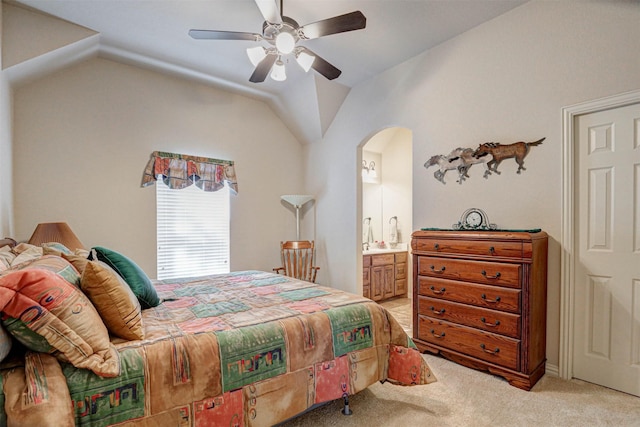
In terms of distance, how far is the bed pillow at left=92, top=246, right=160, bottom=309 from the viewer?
6.22 feet

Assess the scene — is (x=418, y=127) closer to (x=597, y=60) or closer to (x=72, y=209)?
(x=597, y=60)

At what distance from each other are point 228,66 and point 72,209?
2.33 metres

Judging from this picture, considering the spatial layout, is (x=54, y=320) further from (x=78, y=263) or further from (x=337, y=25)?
(x=337, y=25)

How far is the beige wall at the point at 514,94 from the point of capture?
2236 mm

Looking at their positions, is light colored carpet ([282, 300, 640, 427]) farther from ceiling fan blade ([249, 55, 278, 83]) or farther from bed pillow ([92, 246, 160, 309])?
ceiling fan blade ([249, 55, 278, 83])

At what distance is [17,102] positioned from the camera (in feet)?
9.61

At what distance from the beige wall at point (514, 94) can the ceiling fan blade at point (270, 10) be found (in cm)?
181

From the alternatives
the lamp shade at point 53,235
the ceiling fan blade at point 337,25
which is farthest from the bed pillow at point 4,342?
the ceiling fan blade at point 337,25

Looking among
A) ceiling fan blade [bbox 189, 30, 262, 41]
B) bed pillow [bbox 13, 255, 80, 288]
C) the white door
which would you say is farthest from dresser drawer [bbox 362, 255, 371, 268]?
bed pillow [bbox 13, 255, 80, 288]

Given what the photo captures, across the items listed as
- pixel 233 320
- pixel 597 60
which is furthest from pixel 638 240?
pixel 233 320

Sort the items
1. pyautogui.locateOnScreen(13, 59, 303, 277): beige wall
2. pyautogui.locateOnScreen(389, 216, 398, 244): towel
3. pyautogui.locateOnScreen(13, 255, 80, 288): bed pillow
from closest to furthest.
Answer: pyautogui.locateOnScreen(13, 255, 80, 288): bed pillow → pyautogui.locateOnScreen(13, 59, 303, 277): beige wall → pyautogui.locateOnScreen(389, 216, 398, 244): towel

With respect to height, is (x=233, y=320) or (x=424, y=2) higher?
(x=424, y=2)

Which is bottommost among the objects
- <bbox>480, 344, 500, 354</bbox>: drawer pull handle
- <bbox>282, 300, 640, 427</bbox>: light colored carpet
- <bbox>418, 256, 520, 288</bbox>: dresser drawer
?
<bbox>282, 300, 640, 427</bbox>: light colored carpet

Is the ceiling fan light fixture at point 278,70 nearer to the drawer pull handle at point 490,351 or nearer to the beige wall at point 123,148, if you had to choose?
the beige wall at point 123,148
